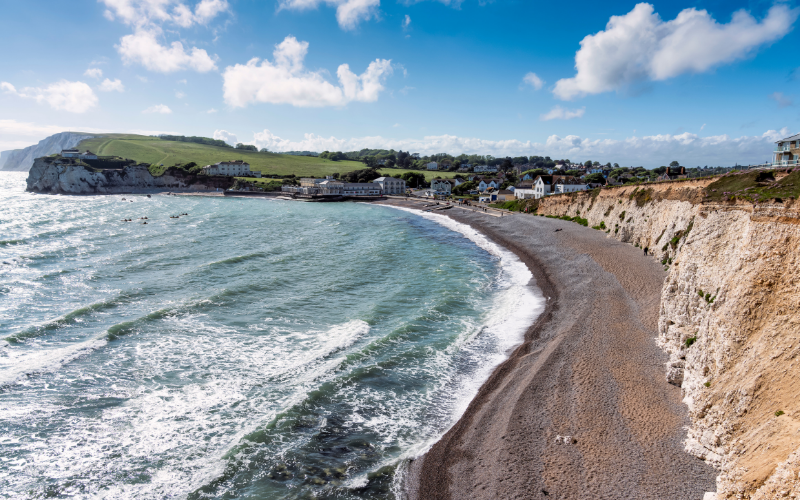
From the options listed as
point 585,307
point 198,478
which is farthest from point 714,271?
point 198,478

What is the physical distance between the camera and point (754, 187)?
27.0 meters

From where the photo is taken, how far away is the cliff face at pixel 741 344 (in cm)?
884

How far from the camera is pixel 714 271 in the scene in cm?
1496

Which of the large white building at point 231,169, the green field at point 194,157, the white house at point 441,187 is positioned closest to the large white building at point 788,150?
the white house at point 441,187

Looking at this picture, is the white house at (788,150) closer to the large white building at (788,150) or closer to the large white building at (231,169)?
the large white building at (788,150)

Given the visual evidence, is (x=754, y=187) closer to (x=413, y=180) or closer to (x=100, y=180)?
(x=413, y=180)

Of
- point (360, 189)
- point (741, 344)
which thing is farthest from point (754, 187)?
point (360, 189)

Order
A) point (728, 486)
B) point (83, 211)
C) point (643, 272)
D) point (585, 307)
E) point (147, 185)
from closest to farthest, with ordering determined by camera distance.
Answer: point (728, 486)
point (585, 307)
point (643, 272)
point (83, 211)
point (147, 185)

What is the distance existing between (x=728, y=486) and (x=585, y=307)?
565 inches

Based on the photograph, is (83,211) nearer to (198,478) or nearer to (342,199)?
(342,199)

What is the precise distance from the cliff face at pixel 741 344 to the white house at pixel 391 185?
113 metres

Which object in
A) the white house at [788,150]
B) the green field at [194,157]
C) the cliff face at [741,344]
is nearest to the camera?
the cliff face at [741,344]

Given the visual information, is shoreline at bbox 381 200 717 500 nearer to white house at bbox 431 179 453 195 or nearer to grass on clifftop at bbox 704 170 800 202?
grass on clifftop at bbox 704 170 800 202

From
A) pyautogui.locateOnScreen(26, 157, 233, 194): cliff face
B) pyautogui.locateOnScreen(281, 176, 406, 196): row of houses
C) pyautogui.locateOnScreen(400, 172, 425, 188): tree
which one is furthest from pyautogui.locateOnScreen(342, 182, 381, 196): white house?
pyautogui.locateOnScreen(26, 157, 233, 194): cliff face
